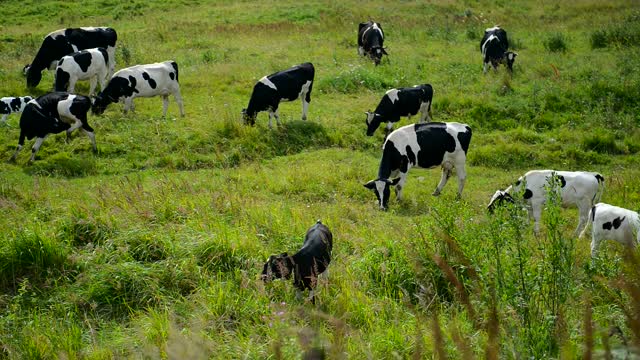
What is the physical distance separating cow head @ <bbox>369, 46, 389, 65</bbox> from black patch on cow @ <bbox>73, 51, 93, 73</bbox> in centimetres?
931

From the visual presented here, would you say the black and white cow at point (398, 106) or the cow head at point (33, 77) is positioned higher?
the cow head at point (33, 77)

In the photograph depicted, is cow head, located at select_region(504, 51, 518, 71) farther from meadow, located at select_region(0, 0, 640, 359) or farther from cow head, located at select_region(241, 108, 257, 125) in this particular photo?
cow head, located at select_region(241, 108, 257, 125)

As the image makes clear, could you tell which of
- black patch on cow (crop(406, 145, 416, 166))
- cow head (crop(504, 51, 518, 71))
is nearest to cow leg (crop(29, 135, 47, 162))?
black patch on cow (crop(406, 145, 416, 166))

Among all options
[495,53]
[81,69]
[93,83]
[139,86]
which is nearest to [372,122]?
[139,86]

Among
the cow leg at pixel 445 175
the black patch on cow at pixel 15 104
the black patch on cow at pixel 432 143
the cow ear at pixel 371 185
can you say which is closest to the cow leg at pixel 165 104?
the black patch on cow at pixel 15 104

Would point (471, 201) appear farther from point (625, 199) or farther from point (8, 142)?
point (8, 142)

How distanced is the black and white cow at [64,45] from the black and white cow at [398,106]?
29.2 feet

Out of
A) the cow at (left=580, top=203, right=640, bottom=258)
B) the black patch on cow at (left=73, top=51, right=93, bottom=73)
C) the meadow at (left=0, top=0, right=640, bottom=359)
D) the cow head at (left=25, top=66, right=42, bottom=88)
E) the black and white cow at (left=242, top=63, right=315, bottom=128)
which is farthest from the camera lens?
the cow head at (left=25, top=66, right=42, bottom=88)

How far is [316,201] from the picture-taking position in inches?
474

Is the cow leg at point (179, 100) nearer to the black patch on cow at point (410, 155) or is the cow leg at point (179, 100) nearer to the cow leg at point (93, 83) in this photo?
the cow leg at point (93, 83)

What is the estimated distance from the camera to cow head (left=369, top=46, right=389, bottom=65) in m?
22.9

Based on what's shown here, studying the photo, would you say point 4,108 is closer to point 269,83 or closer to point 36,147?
point 36,147

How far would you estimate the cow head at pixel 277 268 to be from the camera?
22.3 feet

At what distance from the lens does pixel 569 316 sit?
5543 millimetres
